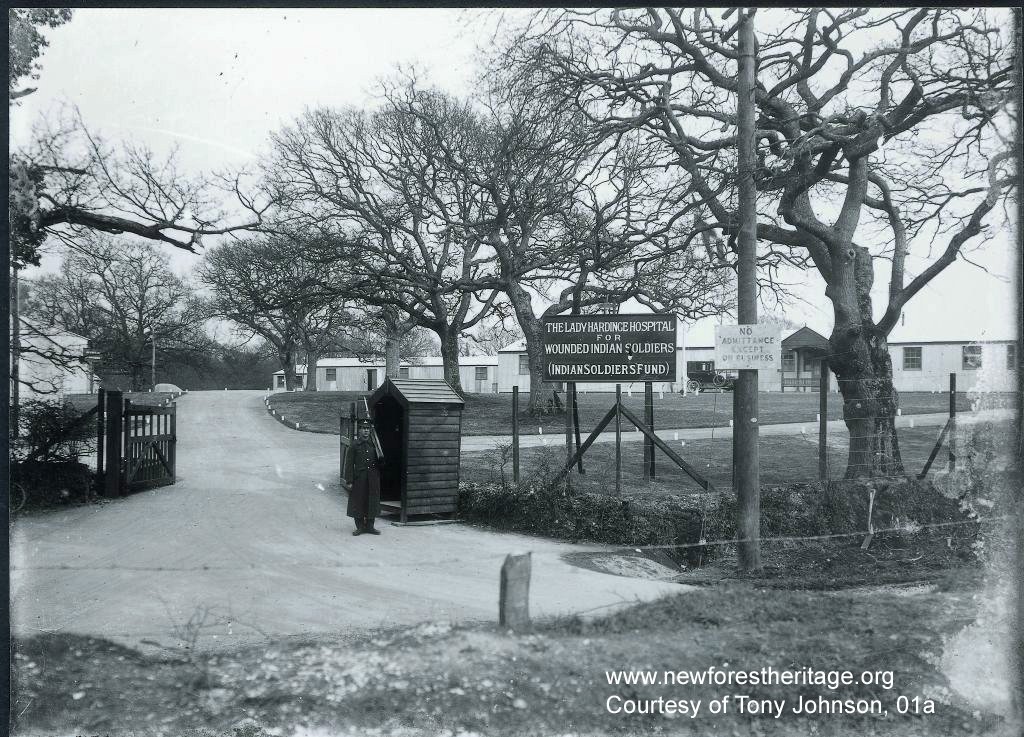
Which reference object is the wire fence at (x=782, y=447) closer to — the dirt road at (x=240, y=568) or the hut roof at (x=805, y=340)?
the hut roof at (x=805, y=340)

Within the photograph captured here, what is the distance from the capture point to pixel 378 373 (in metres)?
5.80

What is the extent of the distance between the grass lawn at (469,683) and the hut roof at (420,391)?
7.68 ft

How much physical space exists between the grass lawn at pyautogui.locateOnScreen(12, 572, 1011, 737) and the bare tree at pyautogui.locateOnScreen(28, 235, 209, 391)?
74.9 inches

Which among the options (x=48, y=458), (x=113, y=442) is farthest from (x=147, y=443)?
(x=48, y=458)

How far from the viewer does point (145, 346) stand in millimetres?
4559

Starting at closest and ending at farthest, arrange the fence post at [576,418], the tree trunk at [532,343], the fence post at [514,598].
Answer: the fence post at [514,598], the fence post at [576,418], the tree trunk at [532,343]

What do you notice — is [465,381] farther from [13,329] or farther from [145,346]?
[13,329]

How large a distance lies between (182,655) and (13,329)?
95.3 inches

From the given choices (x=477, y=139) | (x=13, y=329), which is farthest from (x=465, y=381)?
(x=13, y=329)

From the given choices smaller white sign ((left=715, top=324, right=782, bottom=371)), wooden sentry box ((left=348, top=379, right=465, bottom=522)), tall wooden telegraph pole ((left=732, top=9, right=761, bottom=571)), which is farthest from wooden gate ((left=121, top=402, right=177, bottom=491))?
tall wooden telegraph pole ((left=732, top=9, right=761, bottom=571))

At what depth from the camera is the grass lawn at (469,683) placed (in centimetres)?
359

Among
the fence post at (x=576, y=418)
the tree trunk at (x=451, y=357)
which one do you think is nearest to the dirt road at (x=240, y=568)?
the fence post at (x=576, y=418)

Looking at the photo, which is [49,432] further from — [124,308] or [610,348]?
[610,348]

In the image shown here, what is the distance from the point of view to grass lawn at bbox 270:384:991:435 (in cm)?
539
